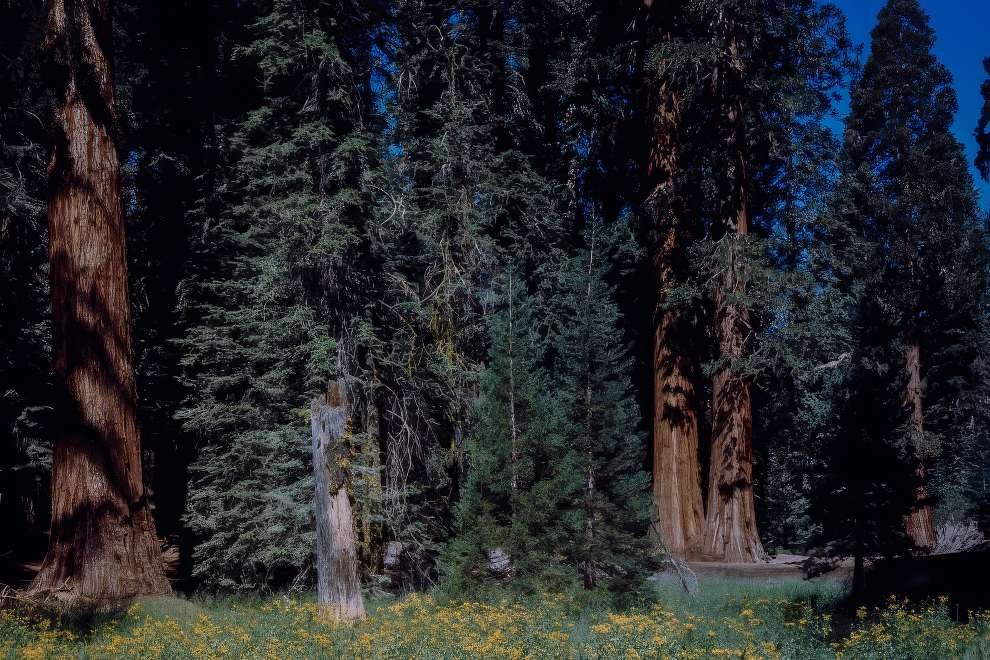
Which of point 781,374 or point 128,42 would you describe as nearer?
point 781,374

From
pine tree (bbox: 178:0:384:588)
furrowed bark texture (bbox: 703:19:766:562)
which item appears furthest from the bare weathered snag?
furrowed bark texture (bbox: 703:19:766:562)

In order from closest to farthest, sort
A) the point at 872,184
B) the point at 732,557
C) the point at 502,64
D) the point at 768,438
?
1. the point at 732,557
2. the point at 502,64
3. the point at 768,438
4. the point at 872,184

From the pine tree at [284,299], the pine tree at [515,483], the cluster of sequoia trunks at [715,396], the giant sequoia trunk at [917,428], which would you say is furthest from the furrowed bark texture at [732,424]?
the pine tree at [284,299]

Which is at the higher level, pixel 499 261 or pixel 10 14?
pixel 10 14

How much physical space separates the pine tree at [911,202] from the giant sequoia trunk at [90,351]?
18227mm

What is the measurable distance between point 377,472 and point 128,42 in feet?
41.6

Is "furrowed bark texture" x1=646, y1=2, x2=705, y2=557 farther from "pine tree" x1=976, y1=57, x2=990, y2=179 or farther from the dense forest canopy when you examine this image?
"pine tree" x1=976, y1=57, x2=990, y2=179

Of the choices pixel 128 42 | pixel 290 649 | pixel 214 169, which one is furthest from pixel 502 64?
pixel 290 649

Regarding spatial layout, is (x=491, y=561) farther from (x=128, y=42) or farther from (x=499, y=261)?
(x=128, y=42)

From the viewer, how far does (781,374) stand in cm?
1614

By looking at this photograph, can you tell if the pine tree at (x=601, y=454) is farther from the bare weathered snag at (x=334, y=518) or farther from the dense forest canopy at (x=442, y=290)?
the bare weathered snag at (x=334, y=518)

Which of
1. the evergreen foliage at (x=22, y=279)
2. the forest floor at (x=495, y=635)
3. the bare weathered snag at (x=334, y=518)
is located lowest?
the forest floor at (x=495, y=635)

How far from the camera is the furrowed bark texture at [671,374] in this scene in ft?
51.0

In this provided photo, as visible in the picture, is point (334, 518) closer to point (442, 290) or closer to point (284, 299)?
point (284, 299)
